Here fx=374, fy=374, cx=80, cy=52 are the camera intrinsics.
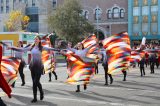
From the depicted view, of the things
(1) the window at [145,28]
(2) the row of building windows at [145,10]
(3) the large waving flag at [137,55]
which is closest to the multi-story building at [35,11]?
(2) the row of building windows at [145,10]

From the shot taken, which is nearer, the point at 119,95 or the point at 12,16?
the point at 119,95

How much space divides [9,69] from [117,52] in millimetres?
5466

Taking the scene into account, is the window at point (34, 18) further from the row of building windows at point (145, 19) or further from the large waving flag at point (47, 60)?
the large waving flag at point (47, 60)

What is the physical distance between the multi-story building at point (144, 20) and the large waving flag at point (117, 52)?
4414cm

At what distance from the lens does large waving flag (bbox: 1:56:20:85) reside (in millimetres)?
11617

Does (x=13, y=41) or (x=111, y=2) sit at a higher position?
(x=111, y=2)

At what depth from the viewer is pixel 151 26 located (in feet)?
200

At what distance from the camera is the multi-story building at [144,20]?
59844mm

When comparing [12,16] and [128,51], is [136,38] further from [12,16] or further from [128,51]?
[128,51]

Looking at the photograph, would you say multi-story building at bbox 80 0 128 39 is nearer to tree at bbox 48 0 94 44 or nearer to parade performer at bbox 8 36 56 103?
tree at bbox 48 0 94 44

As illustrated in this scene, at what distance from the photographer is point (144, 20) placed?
61469 millimetres

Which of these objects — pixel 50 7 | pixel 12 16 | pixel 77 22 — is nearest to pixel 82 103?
pixel 77 22

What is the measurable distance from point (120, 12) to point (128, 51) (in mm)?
48545

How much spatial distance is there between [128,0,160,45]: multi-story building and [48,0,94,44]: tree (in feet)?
34.0
